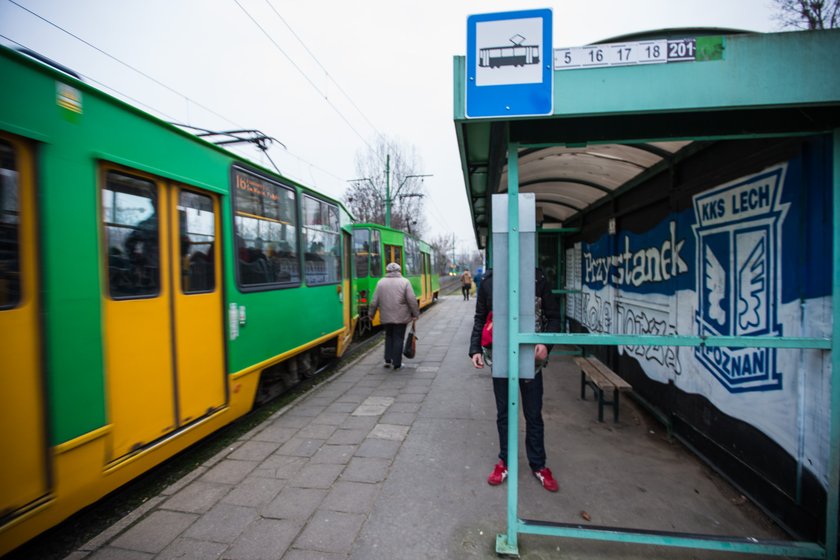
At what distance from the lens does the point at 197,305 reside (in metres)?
3.51

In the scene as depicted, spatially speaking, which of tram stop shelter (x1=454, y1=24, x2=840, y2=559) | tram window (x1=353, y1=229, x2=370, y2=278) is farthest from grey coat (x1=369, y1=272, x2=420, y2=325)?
tram window (x1=353, y1=229, x2=370, y2=278)

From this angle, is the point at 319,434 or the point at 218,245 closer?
the point at 218,245

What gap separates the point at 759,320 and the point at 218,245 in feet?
14.2

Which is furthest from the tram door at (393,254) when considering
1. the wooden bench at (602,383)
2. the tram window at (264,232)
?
the wooden bench at (602,383)

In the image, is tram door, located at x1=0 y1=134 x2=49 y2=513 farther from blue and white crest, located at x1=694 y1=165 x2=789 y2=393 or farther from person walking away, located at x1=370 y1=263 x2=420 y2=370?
person walking away, located at x1=370 y1=263 x2=420 y2=370

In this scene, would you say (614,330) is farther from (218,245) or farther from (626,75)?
(218,245)

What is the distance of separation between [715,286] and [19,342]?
454cm

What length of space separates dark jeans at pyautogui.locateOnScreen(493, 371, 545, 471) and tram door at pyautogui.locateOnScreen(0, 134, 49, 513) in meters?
2.74

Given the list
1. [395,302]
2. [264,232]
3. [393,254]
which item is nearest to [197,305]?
[264,232]

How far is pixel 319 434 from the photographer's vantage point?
13.8 feet

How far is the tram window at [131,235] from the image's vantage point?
2705mm

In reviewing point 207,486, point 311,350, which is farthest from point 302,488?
point 311,350

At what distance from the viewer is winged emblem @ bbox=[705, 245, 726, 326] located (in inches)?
127

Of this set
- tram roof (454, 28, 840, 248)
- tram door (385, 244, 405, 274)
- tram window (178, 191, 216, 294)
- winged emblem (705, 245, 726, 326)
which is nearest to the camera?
tram roof (454, 28, 840, 248)
